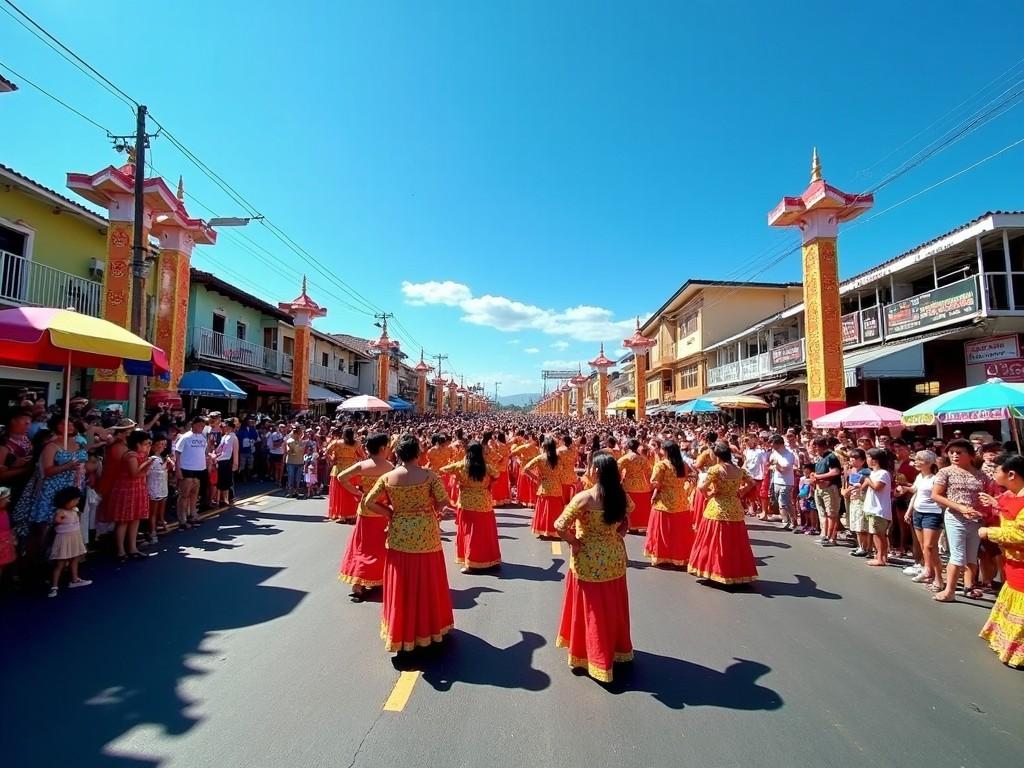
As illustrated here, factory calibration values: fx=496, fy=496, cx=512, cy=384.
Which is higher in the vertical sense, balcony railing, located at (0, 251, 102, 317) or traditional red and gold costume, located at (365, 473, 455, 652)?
balcony railing, located at (0, 251, 102, 317)

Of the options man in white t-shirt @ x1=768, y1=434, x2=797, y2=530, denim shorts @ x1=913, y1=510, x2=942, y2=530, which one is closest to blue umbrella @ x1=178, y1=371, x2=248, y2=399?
man in white t-shirt @ x1=768, y1=434, x2=797, y2=530

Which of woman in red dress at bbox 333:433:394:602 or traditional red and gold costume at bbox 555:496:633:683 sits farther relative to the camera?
woman in red dress at bbox 333:433:394:602

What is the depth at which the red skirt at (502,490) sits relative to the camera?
11.1 meters

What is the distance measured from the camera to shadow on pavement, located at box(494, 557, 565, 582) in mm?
5918

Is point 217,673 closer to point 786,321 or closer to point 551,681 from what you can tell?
point 551,681

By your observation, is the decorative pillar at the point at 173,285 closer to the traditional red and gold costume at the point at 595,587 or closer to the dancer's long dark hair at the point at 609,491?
the traditional red and gold costume at the point at 595,587

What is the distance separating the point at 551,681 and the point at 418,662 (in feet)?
3.39

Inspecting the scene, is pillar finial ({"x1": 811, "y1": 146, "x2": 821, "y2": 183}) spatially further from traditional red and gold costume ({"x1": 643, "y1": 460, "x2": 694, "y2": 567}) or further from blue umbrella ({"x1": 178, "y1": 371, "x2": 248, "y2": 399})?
blue umbrella ({"x1": 178, "y1": 371, "x2": 248, "y2": 399})

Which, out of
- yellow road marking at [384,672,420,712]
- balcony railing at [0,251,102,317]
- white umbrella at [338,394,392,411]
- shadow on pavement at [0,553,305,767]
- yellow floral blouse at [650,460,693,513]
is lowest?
yellow road marking at [384,672,420,712]

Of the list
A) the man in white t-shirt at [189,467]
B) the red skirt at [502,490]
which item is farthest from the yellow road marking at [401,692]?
the red skirt at [502,490]

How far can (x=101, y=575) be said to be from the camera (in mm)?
5730

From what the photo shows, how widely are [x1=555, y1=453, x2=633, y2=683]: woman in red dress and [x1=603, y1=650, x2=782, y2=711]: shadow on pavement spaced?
0.51 ft

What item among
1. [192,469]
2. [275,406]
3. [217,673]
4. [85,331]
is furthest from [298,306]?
[217,673]

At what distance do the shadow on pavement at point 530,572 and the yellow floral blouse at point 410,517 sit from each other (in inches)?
87.7
